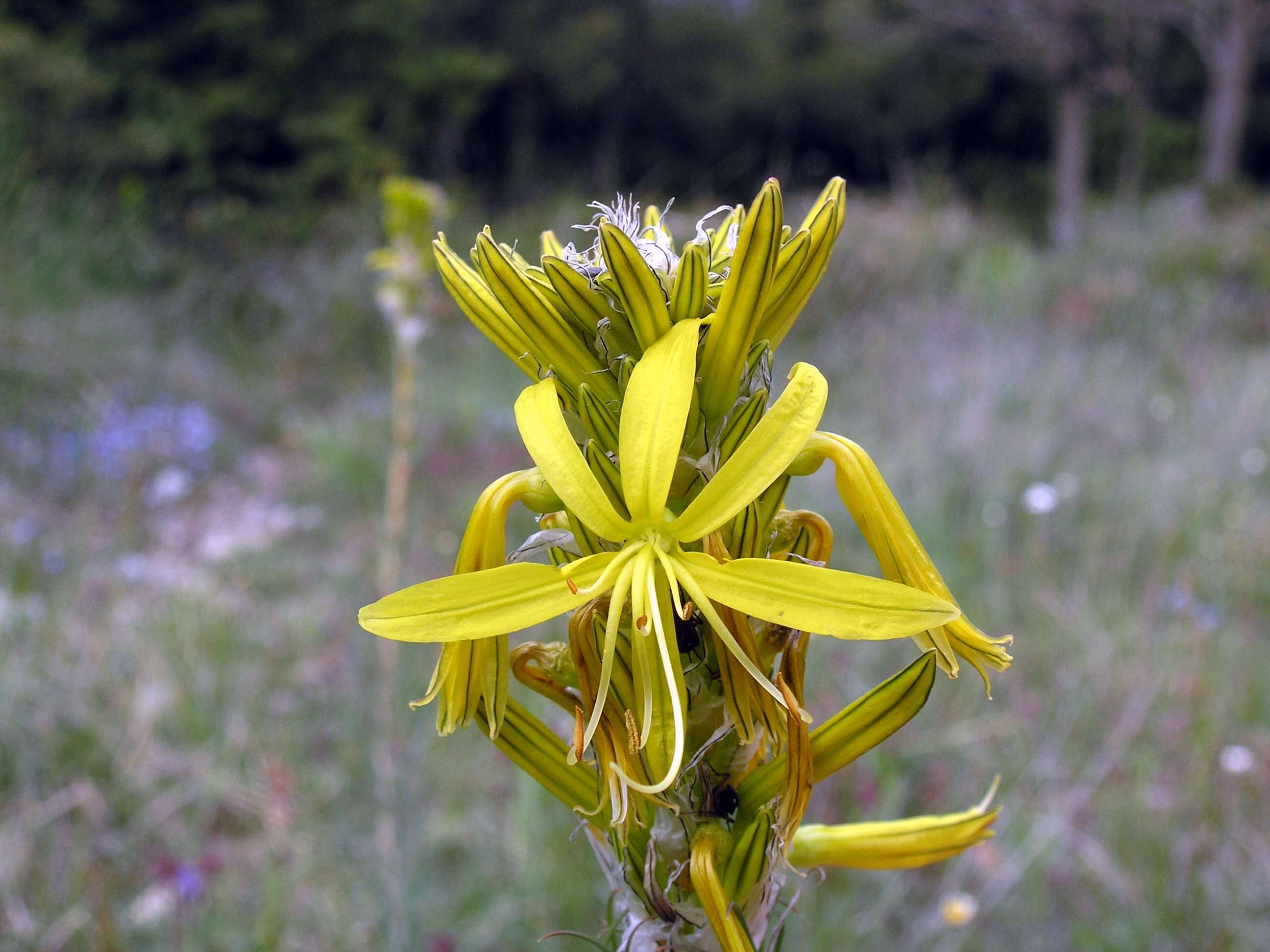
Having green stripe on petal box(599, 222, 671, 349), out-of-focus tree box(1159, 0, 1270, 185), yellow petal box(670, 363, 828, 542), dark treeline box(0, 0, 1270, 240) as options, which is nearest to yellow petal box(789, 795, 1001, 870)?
yellow petal box(670, 363, 828, 542)

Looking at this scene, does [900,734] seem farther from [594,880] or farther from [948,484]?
[948,484]

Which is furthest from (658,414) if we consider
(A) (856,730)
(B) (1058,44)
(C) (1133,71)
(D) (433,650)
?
(C) (1133,71)

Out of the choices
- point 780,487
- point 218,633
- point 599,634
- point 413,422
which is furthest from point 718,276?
point 413,422

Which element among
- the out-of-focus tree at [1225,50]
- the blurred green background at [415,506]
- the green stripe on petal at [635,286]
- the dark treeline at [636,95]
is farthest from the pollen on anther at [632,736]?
the out-of-focus tree at [1225,50]

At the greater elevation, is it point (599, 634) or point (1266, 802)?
point (599, 634)

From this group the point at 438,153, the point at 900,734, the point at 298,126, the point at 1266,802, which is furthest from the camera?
the point at 438,153

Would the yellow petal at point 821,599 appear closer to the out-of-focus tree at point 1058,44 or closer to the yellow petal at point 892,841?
the yellow petal at point 892,841

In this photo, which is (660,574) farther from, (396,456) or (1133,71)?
(1133,71)
